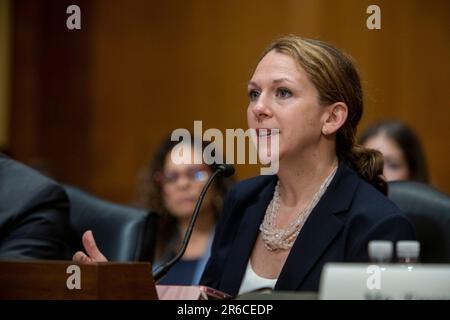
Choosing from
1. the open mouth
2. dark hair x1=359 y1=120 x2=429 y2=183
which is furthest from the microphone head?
dark hair x1=359 y1=120 x2=429 y2=183

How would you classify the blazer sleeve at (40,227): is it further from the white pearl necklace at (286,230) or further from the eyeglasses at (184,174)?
the eyeglasses at (184,174)

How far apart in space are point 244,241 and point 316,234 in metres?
0.27

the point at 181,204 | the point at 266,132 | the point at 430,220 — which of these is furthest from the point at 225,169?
the point at 181,204

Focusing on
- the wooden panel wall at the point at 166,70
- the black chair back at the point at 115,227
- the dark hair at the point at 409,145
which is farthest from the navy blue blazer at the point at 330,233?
the wooden panel wall at the point at 166,70

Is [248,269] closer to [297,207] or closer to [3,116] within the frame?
[297,207]

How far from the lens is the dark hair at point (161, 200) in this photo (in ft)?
12.2

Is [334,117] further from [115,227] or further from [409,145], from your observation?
[409,145]

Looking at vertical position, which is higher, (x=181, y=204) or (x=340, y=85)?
(x=340, y=85)

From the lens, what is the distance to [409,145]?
384 centimetres

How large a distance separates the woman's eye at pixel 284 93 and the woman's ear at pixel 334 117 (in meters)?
0.12

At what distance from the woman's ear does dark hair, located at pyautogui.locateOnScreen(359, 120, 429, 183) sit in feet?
4.76

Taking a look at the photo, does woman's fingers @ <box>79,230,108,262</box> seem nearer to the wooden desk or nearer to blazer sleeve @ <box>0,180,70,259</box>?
the wooden desk

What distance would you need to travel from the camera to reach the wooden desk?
1815 mm
